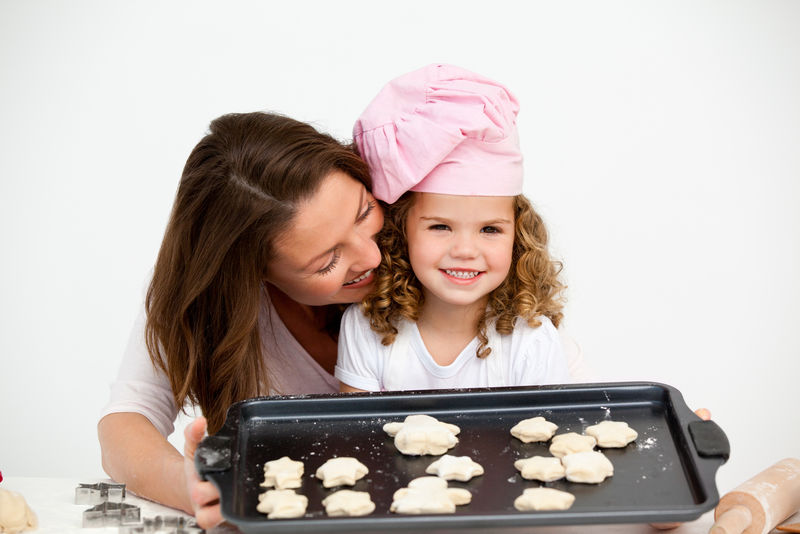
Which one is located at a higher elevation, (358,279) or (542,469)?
(358,279)

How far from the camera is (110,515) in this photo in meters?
1.74

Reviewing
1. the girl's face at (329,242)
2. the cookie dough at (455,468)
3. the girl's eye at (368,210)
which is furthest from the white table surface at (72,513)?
the girl's eye at (368,210)

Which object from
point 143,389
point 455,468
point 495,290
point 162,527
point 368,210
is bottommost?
point 162,527

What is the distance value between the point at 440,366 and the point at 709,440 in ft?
2.48

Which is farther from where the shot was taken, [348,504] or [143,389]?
[143,389]

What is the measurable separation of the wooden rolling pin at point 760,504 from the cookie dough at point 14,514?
117 centimetres

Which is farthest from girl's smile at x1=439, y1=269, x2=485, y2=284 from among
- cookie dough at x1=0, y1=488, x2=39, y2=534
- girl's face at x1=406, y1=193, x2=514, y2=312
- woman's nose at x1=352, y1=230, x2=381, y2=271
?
cookie dough at x1=0, y1=488, x2=39, y2=534

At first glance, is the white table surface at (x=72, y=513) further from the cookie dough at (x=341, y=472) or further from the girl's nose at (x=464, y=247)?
the girl's nose at (x=464, y=247)

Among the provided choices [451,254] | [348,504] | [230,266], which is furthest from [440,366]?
[348,504]

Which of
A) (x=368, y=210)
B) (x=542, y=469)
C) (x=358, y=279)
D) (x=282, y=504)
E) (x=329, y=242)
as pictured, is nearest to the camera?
(x=282, y=504)

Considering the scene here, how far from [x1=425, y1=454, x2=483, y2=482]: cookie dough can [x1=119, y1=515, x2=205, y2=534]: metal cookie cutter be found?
0.42m

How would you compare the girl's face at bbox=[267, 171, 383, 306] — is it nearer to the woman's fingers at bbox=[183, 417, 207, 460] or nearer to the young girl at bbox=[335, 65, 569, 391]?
the young girl at bbox=[335, 65, 569, 391]

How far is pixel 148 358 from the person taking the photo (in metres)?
2.19

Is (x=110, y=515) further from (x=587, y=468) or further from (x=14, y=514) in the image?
(x=587, y=468)
